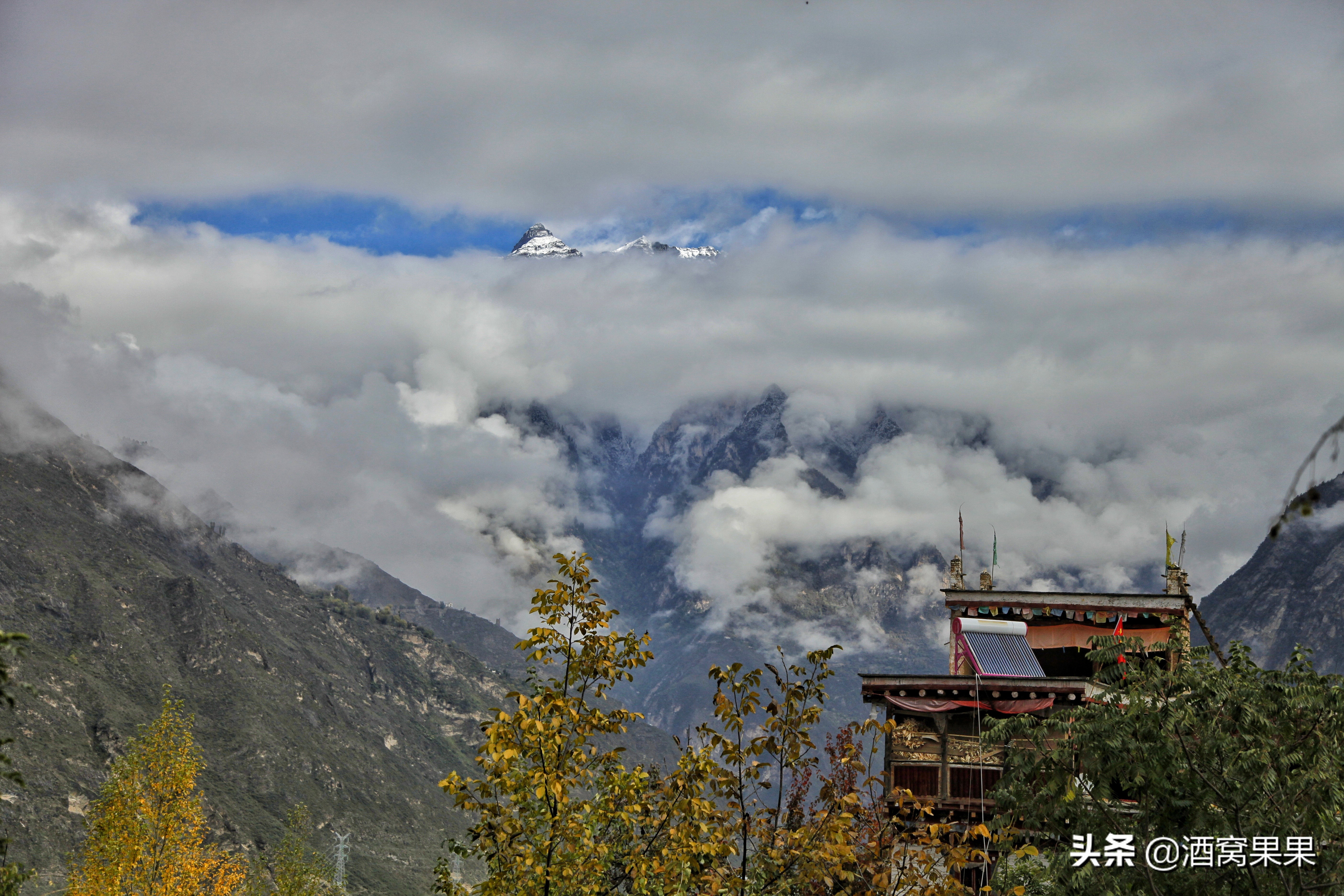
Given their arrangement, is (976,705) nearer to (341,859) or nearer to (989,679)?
(989,679)

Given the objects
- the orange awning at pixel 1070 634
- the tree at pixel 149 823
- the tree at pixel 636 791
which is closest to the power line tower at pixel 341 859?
the tree at pixel 149 823

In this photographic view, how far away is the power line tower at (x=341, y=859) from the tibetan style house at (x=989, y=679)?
7949 cm

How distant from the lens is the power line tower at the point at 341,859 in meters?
142

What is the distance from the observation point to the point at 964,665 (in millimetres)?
57812

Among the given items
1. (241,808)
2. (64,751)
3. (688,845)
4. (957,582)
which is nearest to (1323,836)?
(688,845)

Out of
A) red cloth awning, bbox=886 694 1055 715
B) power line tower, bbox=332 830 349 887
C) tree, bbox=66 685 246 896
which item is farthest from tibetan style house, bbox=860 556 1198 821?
power line tower, bbox=332 830 349 887

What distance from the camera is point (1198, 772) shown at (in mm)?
23531

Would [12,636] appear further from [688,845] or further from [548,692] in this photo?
[688,845]

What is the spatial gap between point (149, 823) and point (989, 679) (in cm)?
3362

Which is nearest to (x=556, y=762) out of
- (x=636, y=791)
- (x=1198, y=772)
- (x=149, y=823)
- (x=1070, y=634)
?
(x=636, y=791)

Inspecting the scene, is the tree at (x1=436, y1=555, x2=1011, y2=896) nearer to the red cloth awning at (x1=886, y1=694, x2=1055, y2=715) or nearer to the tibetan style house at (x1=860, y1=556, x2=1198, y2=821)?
the tibetan style house at (x1=860, y1=556, x2=1198, y2=821)

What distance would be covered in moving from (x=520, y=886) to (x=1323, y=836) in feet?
48.9

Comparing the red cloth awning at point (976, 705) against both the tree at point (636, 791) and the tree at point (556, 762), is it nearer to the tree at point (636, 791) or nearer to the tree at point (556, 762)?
the tree at point (636, 791)

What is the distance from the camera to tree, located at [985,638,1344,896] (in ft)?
75.0
